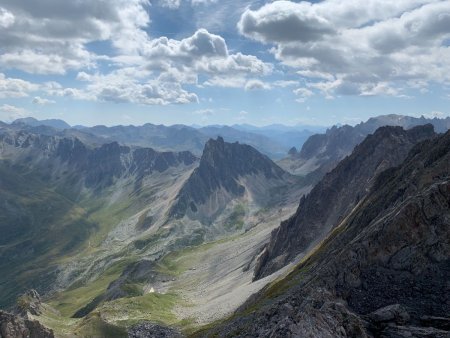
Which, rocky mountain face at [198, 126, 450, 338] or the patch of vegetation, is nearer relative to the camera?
rocky mountain face at [198, 126, 450, 338]

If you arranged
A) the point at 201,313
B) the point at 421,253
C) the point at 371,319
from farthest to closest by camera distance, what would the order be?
the point at 201,313
the point at 421,253
the point at 371,319

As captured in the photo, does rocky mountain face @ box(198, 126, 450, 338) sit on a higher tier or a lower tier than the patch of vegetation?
higher

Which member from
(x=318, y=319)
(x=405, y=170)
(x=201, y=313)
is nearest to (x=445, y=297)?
(x=318, y=319)

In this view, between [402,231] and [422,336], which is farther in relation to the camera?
[402,231]

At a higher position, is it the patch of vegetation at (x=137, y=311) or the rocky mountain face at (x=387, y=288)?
the rocky mountain face at (x=387, y=288)

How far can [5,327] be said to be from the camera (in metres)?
107

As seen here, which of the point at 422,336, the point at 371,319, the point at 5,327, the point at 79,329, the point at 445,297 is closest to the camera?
the point at 422,336

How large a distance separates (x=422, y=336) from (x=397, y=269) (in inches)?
852

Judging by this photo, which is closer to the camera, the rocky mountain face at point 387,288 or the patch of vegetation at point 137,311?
the rocky mountain face at point 387,288

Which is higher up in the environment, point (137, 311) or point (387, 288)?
point (387, 288)

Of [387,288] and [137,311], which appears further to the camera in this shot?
[137,311]

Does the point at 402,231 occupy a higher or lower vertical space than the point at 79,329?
higher

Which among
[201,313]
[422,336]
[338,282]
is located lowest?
[201,313]

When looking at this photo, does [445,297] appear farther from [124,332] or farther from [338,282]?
[124,332]
